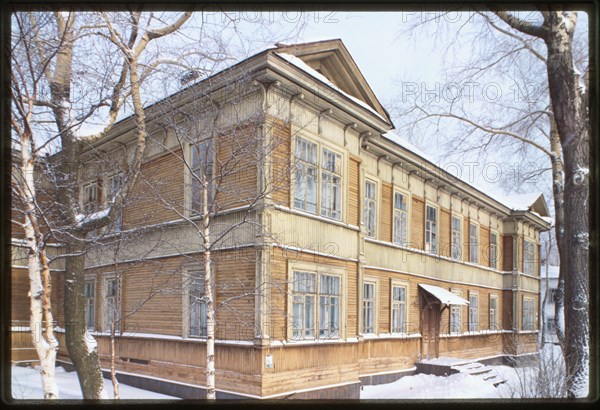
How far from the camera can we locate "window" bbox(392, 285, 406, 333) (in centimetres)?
915

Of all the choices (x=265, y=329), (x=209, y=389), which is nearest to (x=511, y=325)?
(x=265, y=329)

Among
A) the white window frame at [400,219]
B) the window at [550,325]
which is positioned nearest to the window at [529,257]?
the window at [550,325]

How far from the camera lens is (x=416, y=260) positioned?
8.40m

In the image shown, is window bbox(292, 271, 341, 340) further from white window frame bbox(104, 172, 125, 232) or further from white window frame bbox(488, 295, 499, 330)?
white window frame bbox(104, 172, 125, 232)

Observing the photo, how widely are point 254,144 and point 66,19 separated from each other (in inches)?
106

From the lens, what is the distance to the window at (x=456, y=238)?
7.94 m

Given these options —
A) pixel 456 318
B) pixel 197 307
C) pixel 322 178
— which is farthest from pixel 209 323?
pixel 456 318

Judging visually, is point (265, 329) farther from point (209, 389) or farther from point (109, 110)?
point (109, 110)

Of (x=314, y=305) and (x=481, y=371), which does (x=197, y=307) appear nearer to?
(x=314, y=305)

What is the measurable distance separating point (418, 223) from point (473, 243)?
128 cm

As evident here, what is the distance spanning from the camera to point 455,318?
831 centimetres

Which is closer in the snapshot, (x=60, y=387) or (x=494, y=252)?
(x=60, y=387)

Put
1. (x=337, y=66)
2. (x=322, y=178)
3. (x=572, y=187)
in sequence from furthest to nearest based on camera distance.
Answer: (x=322, y=178), (x=337, y=66), (x=572, y=187)

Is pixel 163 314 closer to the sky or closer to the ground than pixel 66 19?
closer to the ground
